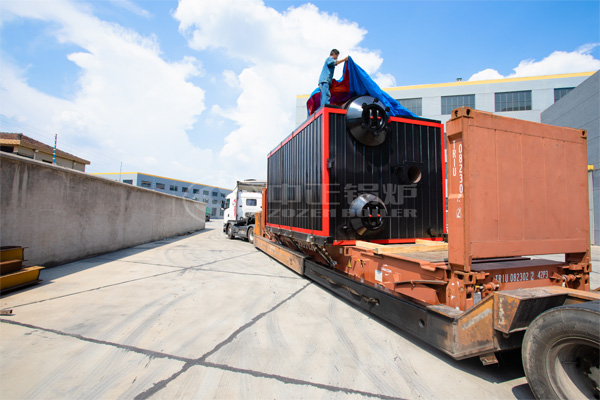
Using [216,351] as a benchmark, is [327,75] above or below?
above

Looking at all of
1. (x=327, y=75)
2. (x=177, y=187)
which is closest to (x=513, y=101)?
(x=327, y=75)

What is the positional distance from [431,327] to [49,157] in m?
27.1

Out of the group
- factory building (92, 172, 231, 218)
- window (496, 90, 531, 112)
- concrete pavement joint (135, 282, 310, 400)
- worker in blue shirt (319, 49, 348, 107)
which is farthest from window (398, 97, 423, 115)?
factory building (92, 172, 231, 218)

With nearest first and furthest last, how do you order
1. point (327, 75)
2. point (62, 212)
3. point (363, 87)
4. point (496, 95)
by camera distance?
point (363, 87) → point (327, 75) → point (62, 212) → point (496, 95)

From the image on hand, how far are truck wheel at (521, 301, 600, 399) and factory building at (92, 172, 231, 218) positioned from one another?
50164mm

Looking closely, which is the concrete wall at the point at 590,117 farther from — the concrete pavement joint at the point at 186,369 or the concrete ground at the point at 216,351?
the concrete pavement joint at the point at 186,369

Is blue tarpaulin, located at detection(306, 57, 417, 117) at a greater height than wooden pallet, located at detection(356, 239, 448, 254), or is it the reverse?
blue tarpaulin, located at detection(306, 57, 417, 117)

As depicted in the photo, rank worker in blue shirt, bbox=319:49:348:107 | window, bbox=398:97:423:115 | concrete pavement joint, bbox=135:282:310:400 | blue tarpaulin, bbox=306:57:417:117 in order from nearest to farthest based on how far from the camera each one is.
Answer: concrete pavement joint, bbox=135:282:310:400, blue tarpaulin, bbox=306:57:417:117, worker in blue shirt, bbox=319:49:348:107, window, bbox=398:97:423:115

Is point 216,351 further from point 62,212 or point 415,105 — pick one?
point 415,105

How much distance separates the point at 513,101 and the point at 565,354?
107 ft

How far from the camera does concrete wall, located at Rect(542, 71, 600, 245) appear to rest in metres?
15.8

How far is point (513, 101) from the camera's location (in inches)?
1046

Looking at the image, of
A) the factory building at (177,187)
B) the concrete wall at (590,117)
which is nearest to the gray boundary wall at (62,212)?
the concrete wall at (590,117)

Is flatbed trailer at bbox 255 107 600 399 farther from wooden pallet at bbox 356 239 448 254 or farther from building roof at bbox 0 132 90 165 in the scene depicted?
building roof at bbox 0 132 90 165
